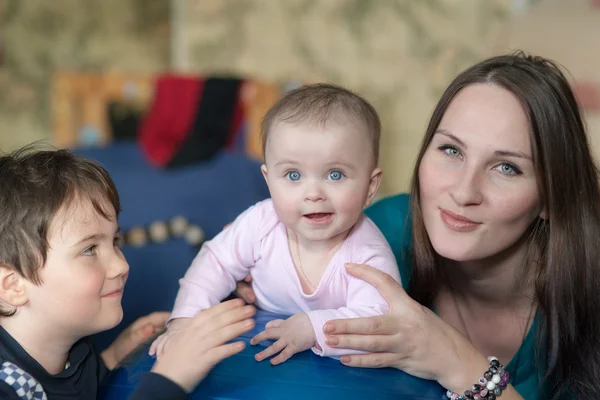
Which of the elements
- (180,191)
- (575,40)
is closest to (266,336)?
(180,191)

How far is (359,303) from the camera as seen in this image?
4.56 feet

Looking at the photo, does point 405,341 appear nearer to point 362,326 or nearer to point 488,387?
point 362,326

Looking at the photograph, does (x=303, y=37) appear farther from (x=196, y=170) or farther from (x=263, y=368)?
(x=263, y=368)

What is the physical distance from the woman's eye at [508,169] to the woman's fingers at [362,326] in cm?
39

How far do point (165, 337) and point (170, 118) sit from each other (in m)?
2.48

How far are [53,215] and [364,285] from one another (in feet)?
1.94

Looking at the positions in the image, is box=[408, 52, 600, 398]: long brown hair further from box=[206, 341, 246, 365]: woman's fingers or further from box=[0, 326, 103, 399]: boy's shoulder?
box=[0, 326, 103, 399]: boy's shoulder

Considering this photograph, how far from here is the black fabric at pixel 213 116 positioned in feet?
12.0

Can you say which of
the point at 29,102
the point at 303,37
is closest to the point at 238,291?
the point at 303,37

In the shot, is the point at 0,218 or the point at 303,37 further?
the point at 303,37

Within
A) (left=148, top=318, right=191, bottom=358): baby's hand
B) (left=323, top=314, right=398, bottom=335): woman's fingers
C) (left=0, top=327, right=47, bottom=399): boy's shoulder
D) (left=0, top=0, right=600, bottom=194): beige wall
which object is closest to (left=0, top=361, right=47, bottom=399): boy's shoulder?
(left=0, top=327, right=47, bottom=399): boy's shoulder

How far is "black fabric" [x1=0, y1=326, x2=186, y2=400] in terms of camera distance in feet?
3.99

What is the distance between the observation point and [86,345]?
4.81ft

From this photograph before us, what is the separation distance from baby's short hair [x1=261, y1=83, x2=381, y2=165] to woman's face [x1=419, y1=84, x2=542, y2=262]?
6.4 inches
